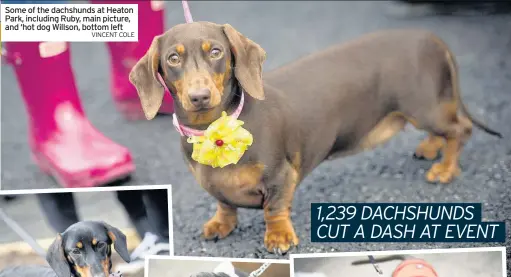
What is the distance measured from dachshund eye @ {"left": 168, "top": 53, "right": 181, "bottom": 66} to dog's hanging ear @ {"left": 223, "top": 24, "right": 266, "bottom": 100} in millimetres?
57

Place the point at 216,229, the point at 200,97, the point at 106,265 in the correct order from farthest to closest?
1. the point at 216,229
2. the point at 106,265
3. the point at 200,97

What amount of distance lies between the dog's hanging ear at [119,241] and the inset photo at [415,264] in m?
0.19

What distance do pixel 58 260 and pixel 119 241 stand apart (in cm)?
7

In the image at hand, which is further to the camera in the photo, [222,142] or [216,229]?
[216,229]

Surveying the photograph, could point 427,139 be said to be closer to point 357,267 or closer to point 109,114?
point 357,267

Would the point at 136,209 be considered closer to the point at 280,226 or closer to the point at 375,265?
the point at 280,226

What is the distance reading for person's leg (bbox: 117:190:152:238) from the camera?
3.05ft

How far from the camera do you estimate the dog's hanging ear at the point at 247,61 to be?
813 millimetres

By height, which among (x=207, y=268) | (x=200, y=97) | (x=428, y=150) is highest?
(x=200, y=97)

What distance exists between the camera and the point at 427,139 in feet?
3.44

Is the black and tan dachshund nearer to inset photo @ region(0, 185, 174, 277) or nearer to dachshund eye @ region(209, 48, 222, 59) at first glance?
inset photo @ region(0, 185, 174, 277)

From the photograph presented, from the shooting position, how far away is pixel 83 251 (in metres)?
0.86
